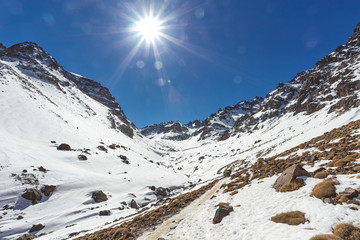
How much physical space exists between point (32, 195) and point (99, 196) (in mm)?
10637

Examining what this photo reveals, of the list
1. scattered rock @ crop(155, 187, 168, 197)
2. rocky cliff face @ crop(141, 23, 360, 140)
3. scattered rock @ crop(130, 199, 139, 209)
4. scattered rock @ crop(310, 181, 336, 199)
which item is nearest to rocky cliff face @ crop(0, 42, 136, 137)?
scattered rock @ crop(155, 187, 168, 197)

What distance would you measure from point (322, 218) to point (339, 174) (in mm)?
5912

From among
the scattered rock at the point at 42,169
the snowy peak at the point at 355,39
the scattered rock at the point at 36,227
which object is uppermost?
the snowy peak at the point at 355,39

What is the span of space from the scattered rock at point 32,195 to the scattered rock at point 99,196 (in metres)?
8.65

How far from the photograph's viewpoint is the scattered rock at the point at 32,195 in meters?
27.2

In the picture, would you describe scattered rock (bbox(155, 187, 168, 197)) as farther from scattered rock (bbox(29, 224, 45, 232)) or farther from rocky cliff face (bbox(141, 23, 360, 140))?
rocky cliff face (bbox(141, 23, 360, 140))

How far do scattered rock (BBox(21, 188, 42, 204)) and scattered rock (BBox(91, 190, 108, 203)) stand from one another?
8650 mm

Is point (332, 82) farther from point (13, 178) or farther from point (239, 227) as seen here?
point (13, 178)

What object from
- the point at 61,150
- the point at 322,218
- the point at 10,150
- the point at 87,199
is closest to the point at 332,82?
the point at 322,218

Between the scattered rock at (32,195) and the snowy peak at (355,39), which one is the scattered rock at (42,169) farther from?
the snowy peak at (355,39)

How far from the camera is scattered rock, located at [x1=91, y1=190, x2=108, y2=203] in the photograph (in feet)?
105

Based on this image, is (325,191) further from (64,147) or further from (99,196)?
(64,147)

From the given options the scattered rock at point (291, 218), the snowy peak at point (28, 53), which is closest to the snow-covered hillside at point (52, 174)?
the scattered rock at point (291, 218)

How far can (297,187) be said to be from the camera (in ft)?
39.4
